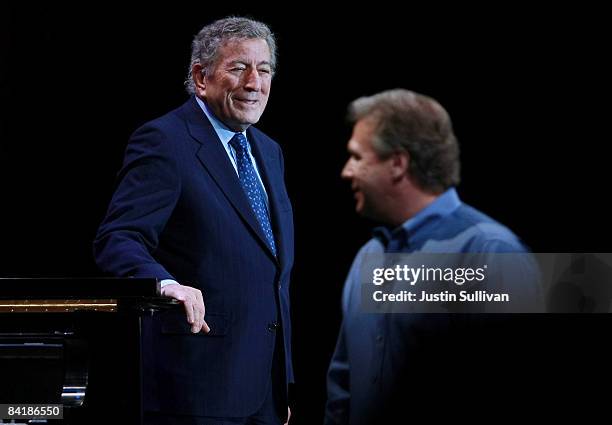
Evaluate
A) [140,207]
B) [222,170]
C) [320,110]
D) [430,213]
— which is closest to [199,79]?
[222,170]

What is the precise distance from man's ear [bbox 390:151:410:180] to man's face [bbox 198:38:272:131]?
85 cm

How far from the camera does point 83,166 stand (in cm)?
384

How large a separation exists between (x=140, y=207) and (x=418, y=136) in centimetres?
83

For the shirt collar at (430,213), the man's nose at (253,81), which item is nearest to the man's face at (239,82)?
the man's nose at (253,81)

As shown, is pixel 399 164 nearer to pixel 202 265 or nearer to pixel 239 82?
pixel 202 265

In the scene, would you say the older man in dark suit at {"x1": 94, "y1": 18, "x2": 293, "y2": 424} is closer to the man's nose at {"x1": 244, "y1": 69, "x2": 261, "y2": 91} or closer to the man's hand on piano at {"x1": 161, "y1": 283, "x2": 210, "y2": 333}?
the man's nose at {"x1": 244, "y1": 69, "x2": 261, "y2": 91}

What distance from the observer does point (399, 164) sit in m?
2.00

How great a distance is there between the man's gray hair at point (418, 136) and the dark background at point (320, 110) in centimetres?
154

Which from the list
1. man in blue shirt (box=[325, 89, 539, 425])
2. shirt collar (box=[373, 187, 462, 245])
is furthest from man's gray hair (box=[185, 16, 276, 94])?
shirt collar (box=[373, 187, 462, 245])

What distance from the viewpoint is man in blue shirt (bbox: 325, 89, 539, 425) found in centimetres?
181

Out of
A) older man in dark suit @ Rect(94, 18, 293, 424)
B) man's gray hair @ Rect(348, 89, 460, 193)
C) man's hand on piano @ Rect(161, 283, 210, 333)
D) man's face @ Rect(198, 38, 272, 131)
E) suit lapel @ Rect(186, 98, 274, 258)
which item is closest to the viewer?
man's gray hair @ Rect(348, 89, 460, 193)

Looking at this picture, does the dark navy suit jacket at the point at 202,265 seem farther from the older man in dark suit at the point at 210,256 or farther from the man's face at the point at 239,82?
the man's face at the point at 239,82

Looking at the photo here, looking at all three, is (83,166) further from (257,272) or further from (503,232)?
(503,232)

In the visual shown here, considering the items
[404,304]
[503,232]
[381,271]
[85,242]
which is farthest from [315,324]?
[503,232]
